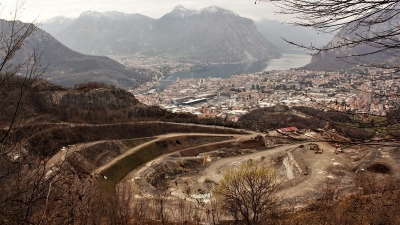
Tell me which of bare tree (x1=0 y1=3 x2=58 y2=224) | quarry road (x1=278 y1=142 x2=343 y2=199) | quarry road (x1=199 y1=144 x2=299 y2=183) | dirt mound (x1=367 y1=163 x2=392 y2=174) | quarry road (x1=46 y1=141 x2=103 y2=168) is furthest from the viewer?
quarry road (x1=199 y1=144 x2=299 y2=183)

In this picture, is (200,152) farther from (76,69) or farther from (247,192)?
(76,69)

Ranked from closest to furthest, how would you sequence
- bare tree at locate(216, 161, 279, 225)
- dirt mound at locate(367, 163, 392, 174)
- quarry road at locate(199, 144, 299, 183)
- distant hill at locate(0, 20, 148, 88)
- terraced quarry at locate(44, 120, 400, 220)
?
bare tree at locate(216, 161, 279, 225)
terraced quarry at locate(44, 120, 400, 220)
dirt mound at locate(367, 163, 392, 174)
quarry road at locate(199, 144, 299, 183)
distant hill at locate(0, 20, 148, 88)

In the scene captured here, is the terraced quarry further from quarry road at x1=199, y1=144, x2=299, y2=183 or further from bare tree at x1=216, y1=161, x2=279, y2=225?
bare tree at x1=216, y1=161, x2=279, y2=225

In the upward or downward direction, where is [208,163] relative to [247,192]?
downward

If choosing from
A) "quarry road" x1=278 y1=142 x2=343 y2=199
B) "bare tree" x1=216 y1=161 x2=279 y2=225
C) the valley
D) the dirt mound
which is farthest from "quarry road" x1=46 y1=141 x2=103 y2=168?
the dirt mound

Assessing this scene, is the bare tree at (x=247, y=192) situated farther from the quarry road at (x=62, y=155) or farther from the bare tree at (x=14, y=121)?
the bare tree at (x=14, y=121)

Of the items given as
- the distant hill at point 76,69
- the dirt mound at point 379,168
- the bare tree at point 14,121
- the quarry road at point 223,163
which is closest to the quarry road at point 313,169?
the dirt mound at point 379,168

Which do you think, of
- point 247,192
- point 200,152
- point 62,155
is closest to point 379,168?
point 247,192

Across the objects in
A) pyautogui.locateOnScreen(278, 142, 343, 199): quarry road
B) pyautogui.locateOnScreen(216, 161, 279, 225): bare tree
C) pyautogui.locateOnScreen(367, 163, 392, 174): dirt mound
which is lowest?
pyautogui.locateOnScreen(278, 142, 343, 199): quarry road
